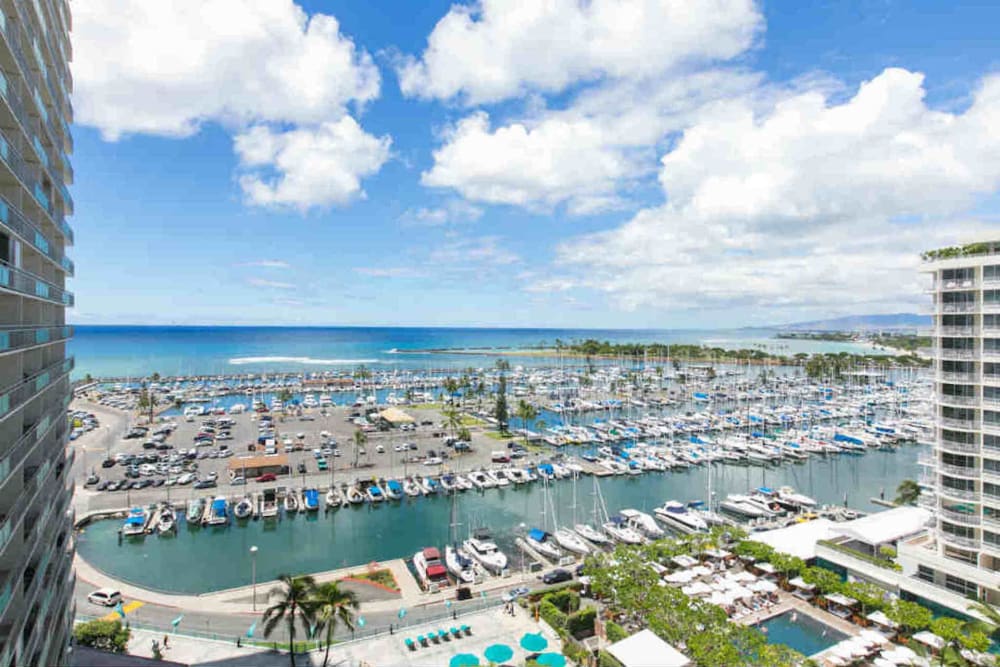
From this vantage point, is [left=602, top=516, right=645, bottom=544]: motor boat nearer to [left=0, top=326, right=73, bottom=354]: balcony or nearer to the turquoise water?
the turquoise water

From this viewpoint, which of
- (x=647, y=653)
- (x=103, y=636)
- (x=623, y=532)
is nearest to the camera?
(x=647, y=653)

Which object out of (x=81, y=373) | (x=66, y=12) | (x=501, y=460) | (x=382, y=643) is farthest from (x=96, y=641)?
(x=81, y=373)

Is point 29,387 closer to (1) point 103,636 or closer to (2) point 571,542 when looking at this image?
(1) point 103,636

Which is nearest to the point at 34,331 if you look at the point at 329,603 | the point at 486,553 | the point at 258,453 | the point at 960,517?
the point at 329,603

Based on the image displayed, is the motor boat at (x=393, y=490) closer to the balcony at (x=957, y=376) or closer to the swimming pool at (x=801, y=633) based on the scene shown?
the swimming pool at (x=801, y=633)

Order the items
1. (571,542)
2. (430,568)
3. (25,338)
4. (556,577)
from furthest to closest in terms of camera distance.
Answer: (571,542) → (430,568) → (556,577) → (25,338)

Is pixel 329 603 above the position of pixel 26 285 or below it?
below
